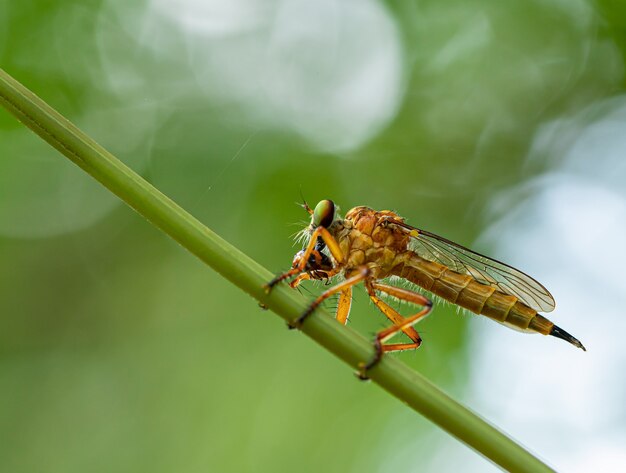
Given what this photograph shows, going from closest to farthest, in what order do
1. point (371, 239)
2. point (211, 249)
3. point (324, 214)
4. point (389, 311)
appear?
point (211, 249), point (324, 214), point (389, 311), point (371, 239)

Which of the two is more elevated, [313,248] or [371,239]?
[371,239]

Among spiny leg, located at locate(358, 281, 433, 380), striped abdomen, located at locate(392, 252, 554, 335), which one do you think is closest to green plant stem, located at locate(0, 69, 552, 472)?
spiny leg, located at locate(358, 281, 433, 380)

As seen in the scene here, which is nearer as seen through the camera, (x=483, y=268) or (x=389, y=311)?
(x=389, y=311)

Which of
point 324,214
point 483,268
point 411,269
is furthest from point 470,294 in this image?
point 324,214

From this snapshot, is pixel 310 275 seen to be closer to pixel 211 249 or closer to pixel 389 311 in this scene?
pixel 389 311

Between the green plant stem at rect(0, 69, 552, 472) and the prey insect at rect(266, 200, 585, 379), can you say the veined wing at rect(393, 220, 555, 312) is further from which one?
the green plant stem at rect(0, 69, 552, 472)

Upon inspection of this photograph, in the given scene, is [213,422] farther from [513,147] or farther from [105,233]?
[513,147]

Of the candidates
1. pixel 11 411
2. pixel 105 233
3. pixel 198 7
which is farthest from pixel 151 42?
pixel 11 411

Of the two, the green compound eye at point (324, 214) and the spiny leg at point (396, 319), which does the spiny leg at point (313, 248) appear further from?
the spiny leg at point (396, 319)
